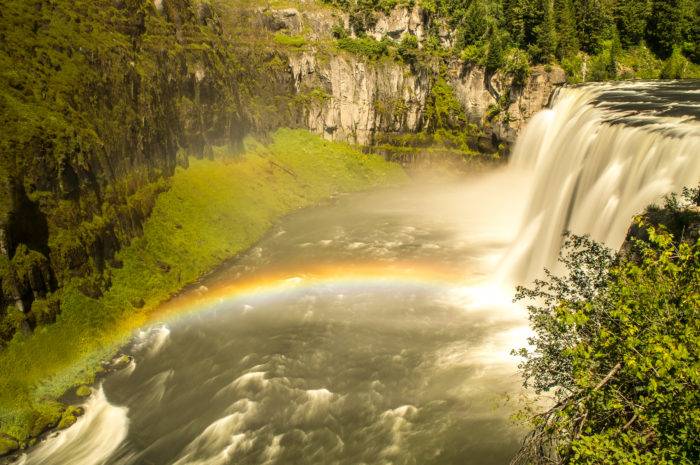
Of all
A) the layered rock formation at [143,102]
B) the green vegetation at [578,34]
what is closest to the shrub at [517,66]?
the green vegetation at [578,34]

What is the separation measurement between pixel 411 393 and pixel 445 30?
71988mm

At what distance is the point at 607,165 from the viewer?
116 ft

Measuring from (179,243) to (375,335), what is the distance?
69.5ft

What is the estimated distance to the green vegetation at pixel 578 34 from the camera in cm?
7069

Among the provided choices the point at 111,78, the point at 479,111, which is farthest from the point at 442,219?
the point at 111,78

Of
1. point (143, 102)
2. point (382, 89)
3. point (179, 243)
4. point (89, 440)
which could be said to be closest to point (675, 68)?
point (382, 89)

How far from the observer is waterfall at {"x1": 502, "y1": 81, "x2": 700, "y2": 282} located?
→ 30141mm

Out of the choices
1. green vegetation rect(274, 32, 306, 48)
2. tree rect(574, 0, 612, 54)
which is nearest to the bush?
tree rect(574, 0, 612, 54)

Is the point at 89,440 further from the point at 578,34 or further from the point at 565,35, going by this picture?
the point at 578,34

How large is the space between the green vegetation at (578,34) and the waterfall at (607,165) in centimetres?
1857

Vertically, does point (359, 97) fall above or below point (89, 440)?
above

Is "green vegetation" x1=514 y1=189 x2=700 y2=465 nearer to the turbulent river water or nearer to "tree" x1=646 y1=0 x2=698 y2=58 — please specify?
the turbulent river water

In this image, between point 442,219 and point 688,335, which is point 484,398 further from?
point 442,219

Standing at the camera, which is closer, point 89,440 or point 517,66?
point 89,440
